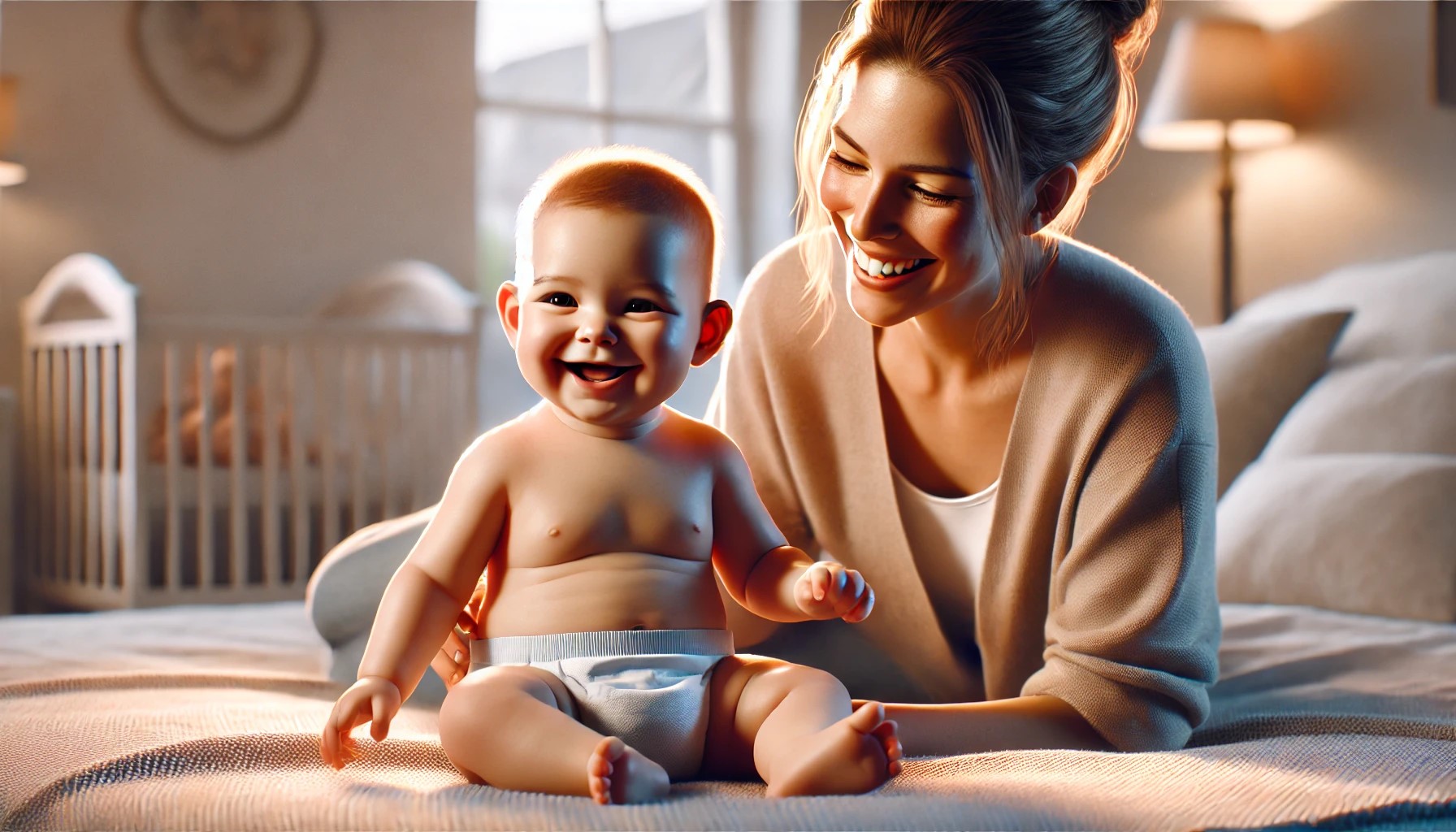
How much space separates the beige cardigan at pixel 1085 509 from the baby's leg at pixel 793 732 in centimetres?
31

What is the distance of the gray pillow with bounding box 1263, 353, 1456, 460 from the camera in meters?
1.64

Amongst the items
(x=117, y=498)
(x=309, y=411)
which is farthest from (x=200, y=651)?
(x=309, y=411)

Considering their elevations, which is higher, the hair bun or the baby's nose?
the hair bun

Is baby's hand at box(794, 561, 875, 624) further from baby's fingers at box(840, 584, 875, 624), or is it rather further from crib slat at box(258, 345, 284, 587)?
crib slat at box(258, 345, 284, 587)

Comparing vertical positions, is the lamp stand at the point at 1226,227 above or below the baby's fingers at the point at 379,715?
above

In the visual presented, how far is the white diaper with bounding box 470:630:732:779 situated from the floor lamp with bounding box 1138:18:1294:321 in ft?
7.56

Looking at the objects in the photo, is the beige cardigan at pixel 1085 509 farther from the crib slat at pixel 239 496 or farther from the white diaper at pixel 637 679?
the crib slat at pixel 239 496

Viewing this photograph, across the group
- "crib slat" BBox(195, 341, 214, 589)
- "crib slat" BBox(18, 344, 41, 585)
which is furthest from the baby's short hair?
"crib slat" BBox(18, 344, 41, 585)

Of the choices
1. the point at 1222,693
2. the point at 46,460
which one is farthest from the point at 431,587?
the point at 46,460

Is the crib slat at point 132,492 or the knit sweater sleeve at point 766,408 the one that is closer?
the knit sweater sleeve at point 766,408

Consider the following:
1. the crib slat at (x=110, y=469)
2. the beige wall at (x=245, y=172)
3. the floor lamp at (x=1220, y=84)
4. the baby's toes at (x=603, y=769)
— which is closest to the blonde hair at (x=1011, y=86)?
the baby's toes at (x=603, y=769)

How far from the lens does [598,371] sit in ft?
2.57

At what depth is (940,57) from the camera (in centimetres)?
91

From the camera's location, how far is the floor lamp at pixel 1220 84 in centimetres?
267
